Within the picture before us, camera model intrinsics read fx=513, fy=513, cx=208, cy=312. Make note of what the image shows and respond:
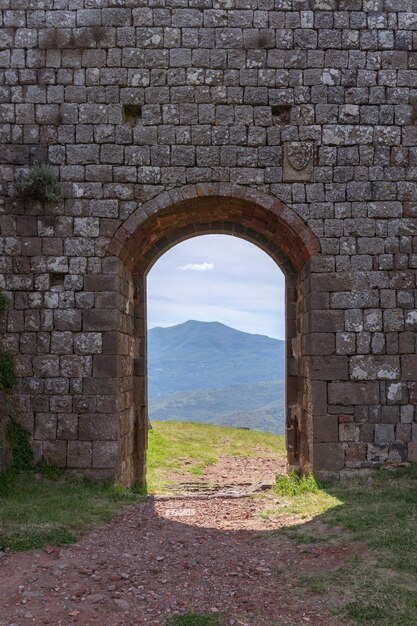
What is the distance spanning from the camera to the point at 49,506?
6.22 metres

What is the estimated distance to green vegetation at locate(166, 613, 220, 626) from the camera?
12.0 ft

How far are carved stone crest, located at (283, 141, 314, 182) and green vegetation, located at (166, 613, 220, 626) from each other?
6.06 metres

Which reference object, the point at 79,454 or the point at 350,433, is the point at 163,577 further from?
the point at 350,433

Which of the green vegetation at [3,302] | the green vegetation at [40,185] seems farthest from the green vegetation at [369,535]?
the green vegetation at [40,185]

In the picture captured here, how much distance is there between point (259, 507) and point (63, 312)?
4.04 metres

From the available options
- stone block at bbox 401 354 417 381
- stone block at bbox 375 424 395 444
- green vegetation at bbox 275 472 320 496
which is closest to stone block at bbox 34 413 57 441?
green vegetation at bbox 275 472 320 496

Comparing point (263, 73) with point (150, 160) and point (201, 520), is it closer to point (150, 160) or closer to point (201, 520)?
point (150, 160)

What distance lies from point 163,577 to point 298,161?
5997 millimetres

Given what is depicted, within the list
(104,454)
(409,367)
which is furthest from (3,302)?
(409,367)

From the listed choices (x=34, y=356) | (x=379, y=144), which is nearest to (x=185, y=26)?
(x=379, y=144)

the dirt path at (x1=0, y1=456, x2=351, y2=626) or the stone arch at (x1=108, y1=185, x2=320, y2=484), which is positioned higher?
the stone arch at (x1=108, y1=185, x2=320, y2=484)

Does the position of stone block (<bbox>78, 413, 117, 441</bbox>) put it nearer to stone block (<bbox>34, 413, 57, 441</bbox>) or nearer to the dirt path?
stone block (<bbox>34, 413, 57, 441</bbox>)

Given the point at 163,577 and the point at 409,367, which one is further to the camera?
the point at 409,367

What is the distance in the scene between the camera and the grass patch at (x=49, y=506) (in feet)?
16.9
